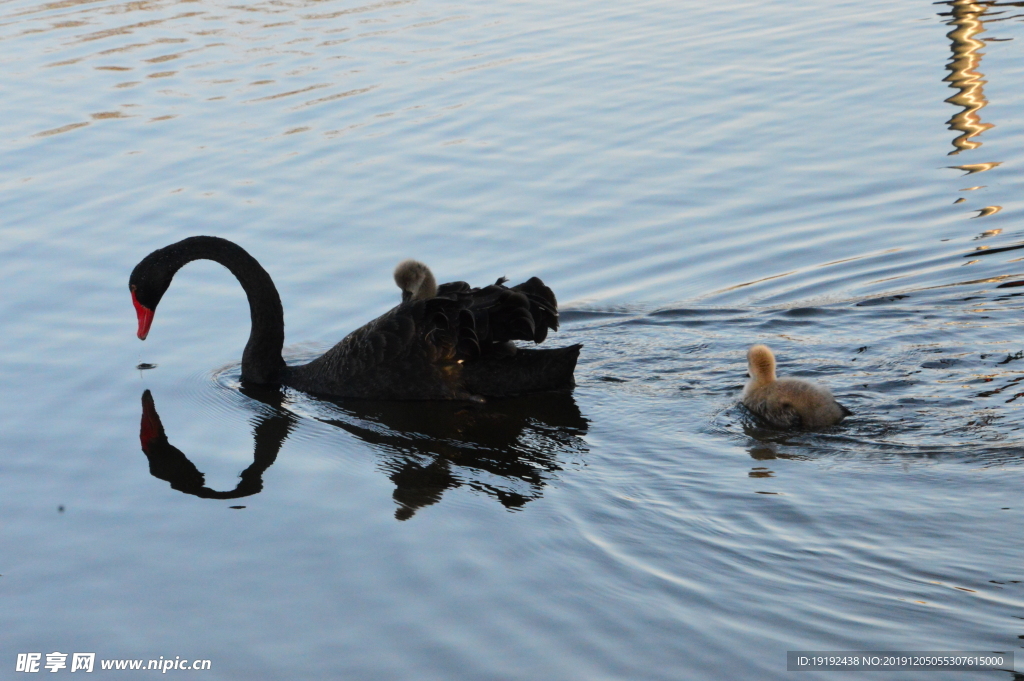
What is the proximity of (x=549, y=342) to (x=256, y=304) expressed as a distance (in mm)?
1685

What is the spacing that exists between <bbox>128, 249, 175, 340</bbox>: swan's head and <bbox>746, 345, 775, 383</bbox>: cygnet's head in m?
3.25

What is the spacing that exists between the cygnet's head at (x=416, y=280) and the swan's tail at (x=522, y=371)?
62cm

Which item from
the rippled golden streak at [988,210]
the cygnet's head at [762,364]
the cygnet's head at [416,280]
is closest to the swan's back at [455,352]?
the cygnet's head at [416,280]

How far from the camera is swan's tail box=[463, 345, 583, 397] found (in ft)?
19.6

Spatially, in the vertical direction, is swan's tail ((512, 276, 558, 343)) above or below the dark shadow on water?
above

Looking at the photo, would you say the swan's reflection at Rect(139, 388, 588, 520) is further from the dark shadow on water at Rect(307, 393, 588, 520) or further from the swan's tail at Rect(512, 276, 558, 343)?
the swan's tail at Rect(512, 276, 558, 343)

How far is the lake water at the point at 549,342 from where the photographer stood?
396cm

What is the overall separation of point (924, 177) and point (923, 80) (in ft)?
9.20

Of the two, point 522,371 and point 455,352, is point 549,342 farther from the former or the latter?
point 455,352

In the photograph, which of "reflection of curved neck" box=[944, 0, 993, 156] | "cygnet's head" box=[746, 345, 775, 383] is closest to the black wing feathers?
"cygnet's head" box=[746, 345, 775, 383]

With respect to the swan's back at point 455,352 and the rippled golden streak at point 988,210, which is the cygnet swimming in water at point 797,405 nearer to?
the swan's back at point 455,352

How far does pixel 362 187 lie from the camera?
9180 mm

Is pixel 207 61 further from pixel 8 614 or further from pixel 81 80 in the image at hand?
pixel 8 614

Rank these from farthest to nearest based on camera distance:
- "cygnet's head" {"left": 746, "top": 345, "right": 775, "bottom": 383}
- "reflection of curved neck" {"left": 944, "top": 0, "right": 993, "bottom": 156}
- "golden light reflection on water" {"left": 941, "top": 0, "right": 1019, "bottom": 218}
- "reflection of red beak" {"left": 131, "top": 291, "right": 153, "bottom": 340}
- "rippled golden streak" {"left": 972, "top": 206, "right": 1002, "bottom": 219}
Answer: "reflection of curved neck" {"left": 944, "top": 0, "right": 993, "bottom": 156} → "golden light reflection on water" {"left": 941, "top": 0, "right": 1019, "bottom": 218} → "rippled golden streak" {"left": 972, "top": 206, "right": 1002, "bottom": 219} → "reflection of red beak" {"left": 131, "top": 291, "right": 153, "bottom": 340} → "cygnet's head" {"left": 746, "top": 345, "right": 775, "bottom": 383}
